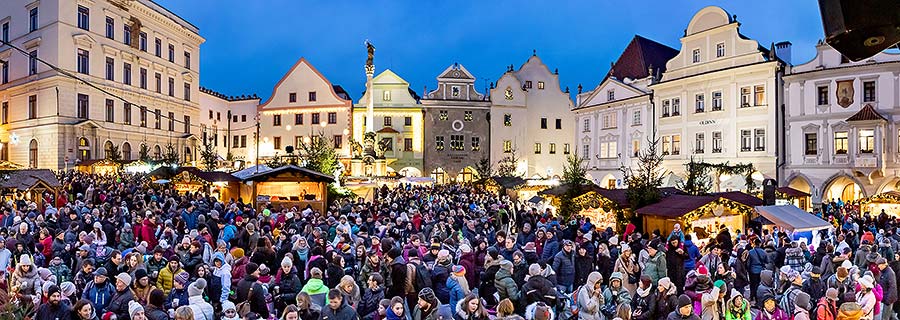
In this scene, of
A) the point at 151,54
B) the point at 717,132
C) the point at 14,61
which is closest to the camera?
the point at 717,132

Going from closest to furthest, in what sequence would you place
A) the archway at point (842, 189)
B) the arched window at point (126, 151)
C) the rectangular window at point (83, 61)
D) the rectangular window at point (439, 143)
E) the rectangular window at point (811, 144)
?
the archway at point (842, 189)
the rectangular window at point (811, 144)
the rectangular window at point (83, 61)
the arched window at point (126, 151)
the rectangular window at point (439, 143)

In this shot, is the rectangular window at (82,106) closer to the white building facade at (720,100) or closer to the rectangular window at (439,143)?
the rectangular window at (439,143)

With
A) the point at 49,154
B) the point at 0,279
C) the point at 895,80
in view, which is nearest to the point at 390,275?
the point at 0,279

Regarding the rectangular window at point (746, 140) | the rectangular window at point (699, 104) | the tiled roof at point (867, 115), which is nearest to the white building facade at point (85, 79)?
the rectangular window at point (699, 104)

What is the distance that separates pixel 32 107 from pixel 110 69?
519 cm

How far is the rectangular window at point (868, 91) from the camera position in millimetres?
29891

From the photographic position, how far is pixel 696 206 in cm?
1617

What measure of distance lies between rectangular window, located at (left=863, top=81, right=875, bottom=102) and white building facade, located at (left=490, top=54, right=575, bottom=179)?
23730 mm

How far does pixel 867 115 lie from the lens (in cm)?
2936

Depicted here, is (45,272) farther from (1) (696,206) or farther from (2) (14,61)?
(2) (14,61)

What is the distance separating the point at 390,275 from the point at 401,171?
4165 cm

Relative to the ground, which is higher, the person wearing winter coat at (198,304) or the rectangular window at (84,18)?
the rectangular window at (84,18)

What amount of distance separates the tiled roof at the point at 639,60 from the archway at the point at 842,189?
13.9m

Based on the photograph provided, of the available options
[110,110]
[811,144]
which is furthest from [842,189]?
[110,110]
